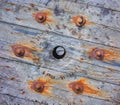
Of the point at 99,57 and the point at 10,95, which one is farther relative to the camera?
the point at 10,95

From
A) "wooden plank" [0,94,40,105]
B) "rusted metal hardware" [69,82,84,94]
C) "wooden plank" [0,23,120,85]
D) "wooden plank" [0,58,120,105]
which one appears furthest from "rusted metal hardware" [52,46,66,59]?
"wooden plank" [0,94,40,105]

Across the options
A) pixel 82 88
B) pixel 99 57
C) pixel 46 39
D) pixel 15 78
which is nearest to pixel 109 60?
pixel 99 57

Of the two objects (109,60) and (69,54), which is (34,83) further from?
(109,60)

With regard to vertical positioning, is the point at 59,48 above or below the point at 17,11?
below

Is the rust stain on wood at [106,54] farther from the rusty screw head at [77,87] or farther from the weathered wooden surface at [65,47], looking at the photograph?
the rusty screw head at [77,87]

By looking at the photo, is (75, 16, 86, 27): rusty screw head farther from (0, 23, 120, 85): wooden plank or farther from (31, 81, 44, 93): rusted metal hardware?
(31, 81, 44, 93): rusted metal hardware

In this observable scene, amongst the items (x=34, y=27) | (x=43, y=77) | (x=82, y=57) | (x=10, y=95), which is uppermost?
(x=34, y=27)

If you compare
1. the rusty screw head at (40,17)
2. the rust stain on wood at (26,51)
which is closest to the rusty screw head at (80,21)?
the rusty screw head at (40,17)

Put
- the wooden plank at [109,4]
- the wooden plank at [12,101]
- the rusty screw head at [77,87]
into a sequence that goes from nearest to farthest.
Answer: the wooden plank at [109,4] → the rusty screw head at [77,87] → the wooden plank at [12,101]
